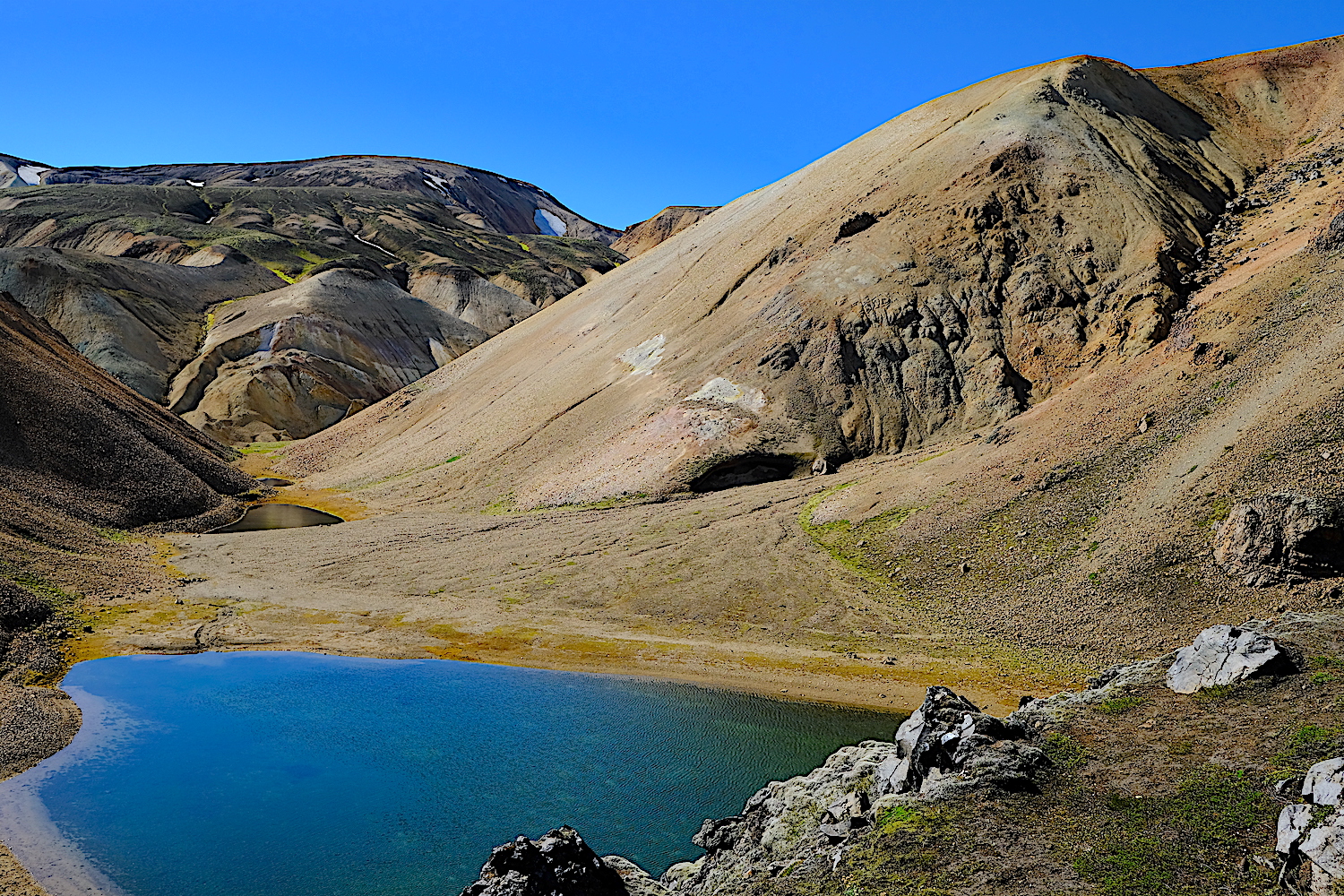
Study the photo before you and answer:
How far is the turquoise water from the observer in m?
12.6

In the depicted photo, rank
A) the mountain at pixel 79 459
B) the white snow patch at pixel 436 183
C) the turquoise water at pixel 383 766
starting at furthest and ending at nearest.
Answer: the white snow patch at pixel 436 183 < the mountain at pixel 79 459 < the turquoise water at pixel 383 766

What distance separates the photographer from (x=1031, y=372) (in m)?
32.1

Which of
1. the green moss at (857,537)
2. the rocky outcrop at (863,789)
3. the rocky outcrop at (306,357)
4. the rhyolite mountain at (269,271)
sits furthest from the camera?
the rhyolite mountain at (269,271)

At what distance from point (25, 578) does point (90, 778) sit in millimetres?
10641

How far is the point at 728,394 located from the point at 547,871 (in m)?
25.5

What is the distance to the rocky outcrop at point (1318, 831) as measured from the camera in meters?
7.57

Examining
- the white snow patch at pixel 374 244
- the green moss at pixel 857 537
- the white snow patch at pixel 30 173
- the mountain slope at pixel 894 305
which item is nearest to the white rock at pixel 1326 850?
the green moss at pixel 857 537

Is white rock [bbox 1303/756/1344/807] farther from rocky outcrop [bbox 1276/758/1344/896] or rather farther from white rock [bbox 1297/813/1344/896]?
white rock [bbox 1297/813/1344/896]

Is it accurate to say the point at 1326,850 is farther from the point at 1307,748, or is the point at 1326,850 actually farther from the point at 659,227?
the point at 659,227

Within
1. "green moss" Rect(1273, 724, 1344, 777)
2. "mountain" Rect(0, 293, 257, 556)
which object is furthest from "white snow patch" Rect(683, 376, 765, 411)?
"green moss" Rect(1273, 724, 1344, 777)

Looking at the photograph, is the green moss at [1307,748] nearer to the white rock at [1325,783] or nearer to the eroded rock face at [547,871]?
the white rock at [1325,783]

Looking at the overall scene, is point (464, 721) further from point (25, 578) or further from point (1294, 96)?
point (1294, 96)

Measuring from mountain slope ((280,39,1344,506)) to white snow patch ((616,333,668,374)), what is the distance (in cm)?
14

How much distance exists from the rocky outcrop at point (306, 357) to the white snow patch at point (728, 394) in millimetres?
34788
